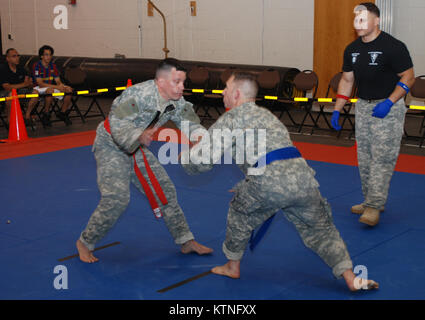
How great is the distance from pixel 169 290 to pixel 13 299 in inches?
41.5

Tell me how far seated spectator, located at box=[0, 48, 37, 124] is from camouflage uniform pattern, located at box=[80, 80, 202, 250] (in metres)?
7.13

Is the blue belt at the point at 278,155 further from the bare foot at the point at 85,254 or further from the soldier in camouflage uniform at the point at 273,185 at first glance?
the bare foot at the point at 85,254

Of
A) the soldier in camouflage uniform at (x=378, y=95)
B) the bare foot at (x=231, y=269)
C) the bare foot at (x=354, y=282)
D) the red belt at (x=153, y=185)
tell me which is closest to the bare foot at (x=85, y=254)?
the red belt at (x=153, y=185)

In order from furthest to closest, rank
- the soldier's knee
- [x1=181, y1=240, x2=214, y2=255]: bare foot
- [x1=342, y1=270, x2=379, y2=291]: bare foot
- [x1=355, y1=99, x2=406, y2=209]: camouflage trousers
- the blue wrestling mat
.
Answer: [x1=355, y1=99, x2=406, y2=209]: camouflage trousers, [x1=181, y1=240, x2=214, y2=255]: bare foot, the soldier's knee, the blue wrestling mat, [x1=342, y1=270, x2=379, y2=291]: bare foot

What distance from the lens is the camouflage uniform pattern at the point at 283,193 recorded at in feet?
12.4

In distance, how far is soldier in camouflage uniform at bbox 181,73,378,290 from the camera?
379 centimetres

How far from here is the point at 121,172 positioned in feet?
14.8

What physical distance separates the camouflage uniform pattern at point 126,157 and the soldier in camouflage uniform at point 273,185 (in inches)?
25.6

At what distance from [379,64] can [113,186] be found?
2.75 m

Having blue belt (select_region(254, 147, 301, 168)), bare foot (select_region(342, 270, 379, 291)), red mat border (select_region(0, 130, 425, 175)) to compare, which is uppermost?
blue belt (select_region(254, 147, 301, 168))

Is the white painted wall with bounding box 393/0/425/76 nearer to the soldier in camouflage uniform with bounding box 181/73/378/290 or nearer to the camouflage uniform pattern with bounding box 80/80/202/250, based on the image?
Result: the camouflage uniform pattern with bounding box 80/80/202/250

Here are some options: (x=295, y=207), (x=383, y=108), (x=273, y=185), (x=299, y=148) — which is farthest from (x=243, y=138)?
(x=299, y=148)

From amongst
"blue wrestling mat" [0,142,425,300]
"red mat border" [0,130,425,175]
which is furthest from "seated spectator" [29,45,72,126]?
"blue wrestling mat" [0,142,425,300]

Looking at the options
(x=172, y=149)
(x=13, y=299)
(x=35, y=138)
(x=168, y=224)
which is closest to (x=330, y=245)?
(x=168, y=224)
